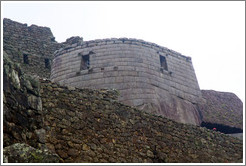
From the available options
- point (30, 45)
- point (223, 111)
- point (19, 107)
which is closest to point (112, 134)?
point (19, 107)

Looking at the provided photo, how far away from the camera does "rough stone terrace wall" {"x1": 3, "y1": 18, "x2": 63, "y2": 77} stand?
1836cm

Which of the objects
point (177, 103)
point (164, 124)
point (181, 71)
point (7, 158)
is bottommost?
point (7, 158)

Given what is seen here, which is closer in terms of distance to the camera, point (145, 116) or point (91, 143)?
point (91, 143)

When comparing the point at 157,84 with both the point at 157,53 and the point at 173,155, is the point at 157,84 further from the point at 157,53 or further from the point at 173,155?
the point at 173,155

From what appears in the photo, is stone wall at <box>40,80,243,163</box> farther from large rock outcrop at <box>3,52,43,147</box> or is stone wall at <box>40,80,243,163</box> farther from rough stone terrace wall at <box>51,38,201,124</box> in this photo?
rough stone terrace wall at <box>51,38,201,124</box>

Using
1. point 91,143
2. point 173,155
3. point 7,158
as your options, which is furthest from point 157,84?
point 7,158

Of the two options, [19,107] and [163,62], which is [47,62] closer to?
[163,62]

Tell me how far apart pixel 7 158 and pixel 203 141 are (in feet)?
20.5

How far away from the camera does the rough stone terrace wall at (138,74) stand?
1309cm

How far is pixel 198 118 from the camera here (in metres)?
14.3

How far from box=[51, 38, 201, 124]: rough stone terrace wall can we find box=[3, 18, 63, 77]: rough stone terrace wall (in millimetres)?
2971

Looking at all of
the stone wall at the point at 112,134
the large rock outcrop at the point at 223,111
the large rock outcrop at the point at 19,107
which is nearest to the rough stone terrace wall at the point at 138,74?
the large rock outcrop at the point at 223,111

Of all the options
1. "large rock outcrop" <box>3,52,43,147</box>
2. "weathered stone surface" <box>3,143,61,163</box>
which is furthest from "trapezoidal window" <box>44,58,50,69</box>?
"weathered stone surface" <box>3,143,61,163</box>

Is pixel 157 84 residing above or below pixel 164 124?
above
